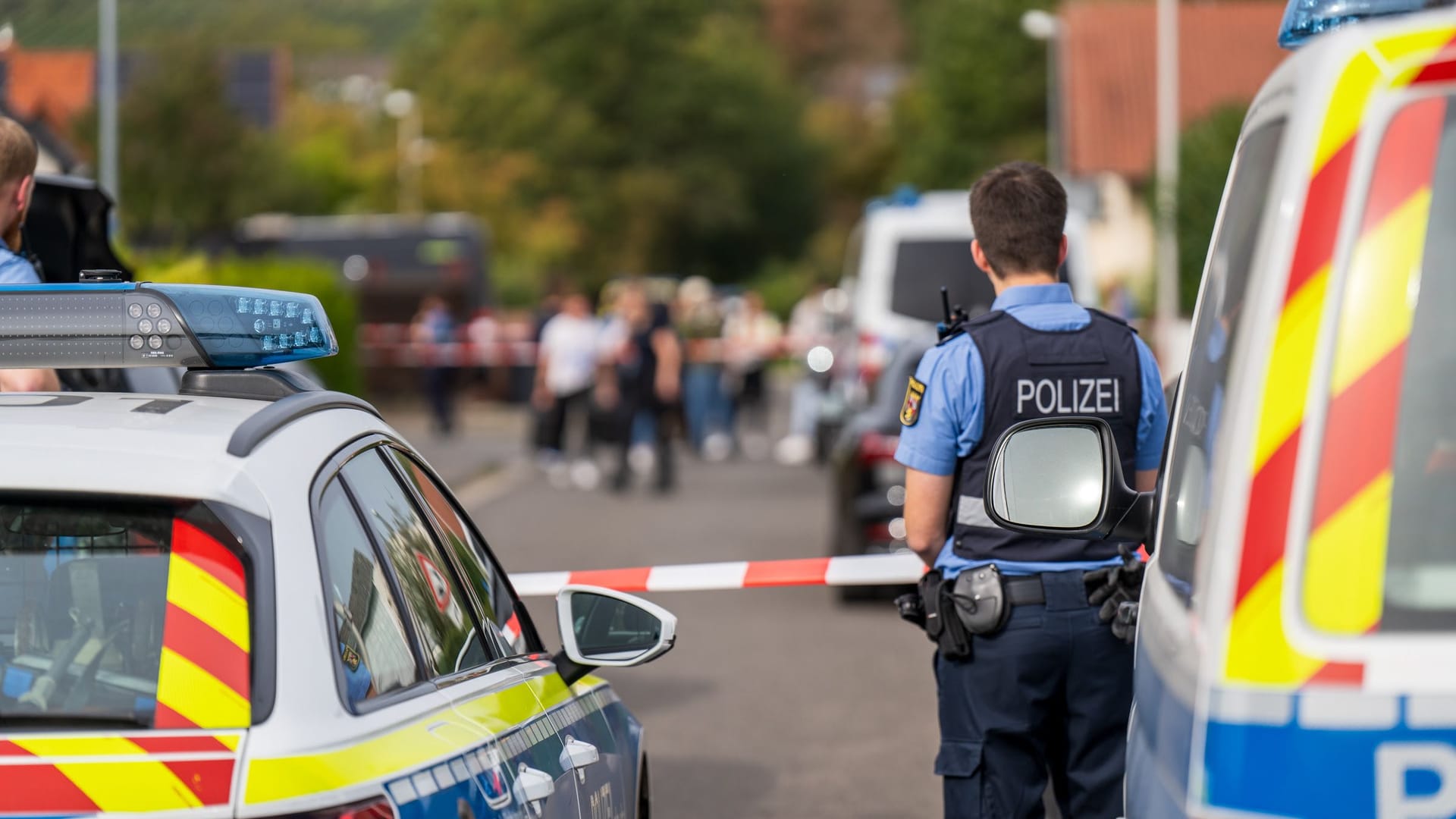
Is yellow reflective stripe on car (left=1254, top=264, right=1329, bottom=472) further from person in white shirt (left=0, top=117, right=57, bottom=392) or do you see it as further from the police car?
person in white shirt (left=0, top=117, right=57, bottom=392)

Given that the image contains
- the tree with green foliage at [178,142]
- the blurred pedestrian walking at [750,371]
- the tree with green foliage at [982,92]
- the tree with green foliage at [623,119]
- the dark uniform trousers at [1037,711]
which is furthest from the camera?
the tree with green foliage at [623,119]

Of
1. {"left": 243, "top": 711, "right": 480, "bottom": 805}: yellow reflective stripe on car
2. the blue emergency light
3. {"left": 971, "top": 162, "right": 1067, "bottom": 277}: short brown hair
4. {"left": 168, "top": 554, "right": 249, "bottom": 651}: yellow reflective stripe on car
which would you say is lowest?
{"left": 243, "top": 711, "right": 480, "bottom": 805}: yellow reflective stripe on car

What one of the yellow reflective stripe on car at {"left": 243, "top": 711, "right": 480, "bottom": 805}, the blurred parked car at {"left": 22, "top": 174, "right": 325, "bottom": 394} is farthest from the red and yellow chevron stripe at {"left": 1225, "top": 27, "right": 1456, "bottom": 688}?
the blurred parked car at {"left": 22, "top": 174, "right": 325, "bottom": 394}

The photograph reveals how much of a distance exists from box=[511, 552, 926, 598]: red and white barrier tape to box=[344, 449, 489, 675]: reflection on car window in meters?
1.76

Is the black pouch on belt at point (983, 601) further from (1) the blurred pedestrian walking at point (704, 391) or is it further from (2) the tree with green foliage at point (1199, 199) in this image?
(2) the tree with green foliage at point (1199, 199)

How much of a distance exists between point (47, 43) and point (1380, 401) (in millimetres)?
11957

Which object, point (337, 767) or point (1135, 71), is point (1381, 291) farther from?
point (1135, 71)

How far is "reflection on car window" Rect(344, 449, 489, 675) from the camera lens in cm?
329

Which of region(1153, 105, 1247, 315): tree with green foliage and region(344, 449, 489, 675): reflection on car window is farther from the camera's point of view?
region(1153, 105, 1247, 315): tree with green foliage

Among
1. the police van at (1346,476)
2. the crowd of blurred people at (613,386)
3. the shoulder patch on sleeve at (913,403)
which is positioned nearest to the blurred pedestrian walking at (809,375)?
the crowd of blurred people at (613,386)

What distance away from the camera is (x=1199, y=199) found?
27.7 m

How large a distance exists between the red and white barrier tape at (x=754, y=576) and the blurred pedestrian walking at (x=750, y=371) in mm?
20115

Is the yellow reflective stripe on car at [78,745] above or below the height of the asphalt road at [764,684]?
above

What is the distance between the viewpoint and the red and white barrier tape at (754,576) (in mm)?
5445
